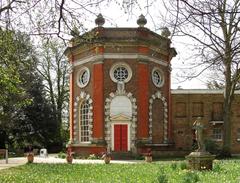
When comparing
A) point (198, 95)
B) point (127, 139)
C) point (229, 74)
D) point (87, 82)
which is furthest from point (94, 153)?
point (198, 95)

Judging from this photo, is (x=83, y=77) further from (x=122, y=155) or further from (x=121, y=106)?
(x=122, y=155)

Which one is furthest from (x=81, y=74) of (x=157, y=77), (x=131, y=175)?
(x=131, y=175)

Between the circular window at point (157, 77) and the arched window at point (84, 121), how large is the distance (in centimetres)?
592

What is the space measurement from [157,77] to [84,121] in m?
7.23

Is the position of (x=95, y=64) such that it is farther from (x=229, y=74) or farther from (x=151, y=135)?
(x=229, y=74)

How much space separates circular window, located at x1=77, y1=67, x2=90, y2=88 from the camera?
1644 inches

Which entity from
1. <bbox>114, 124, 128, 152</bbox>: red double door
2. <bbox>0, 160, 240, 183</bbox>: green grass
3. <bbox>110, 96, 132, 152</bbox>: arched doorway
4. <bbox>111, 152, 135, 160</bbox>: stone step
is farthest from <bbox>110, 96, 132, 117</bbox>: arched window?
<bbox>0, 160, 240, 183</bbox>: green grass

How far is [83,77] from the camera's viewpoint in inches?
1678

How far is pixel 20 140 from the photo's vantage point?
56125mm

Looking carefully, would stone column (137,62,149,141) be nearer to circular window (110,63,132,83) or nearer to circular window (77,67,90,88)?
circular window (110,63,132,83)

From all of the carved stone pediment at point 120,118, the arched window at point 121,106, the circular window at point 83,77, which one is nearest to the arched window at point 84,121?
the circular window at point 83,77

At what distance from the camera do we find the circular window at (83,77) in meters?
41.8

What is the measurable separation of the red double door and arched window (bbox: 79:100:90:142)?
2786mm

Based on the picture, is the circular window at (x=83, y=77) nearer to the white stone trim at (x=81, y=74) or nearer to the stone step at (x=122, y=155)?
the white stone trim at (x=81, y=74)
